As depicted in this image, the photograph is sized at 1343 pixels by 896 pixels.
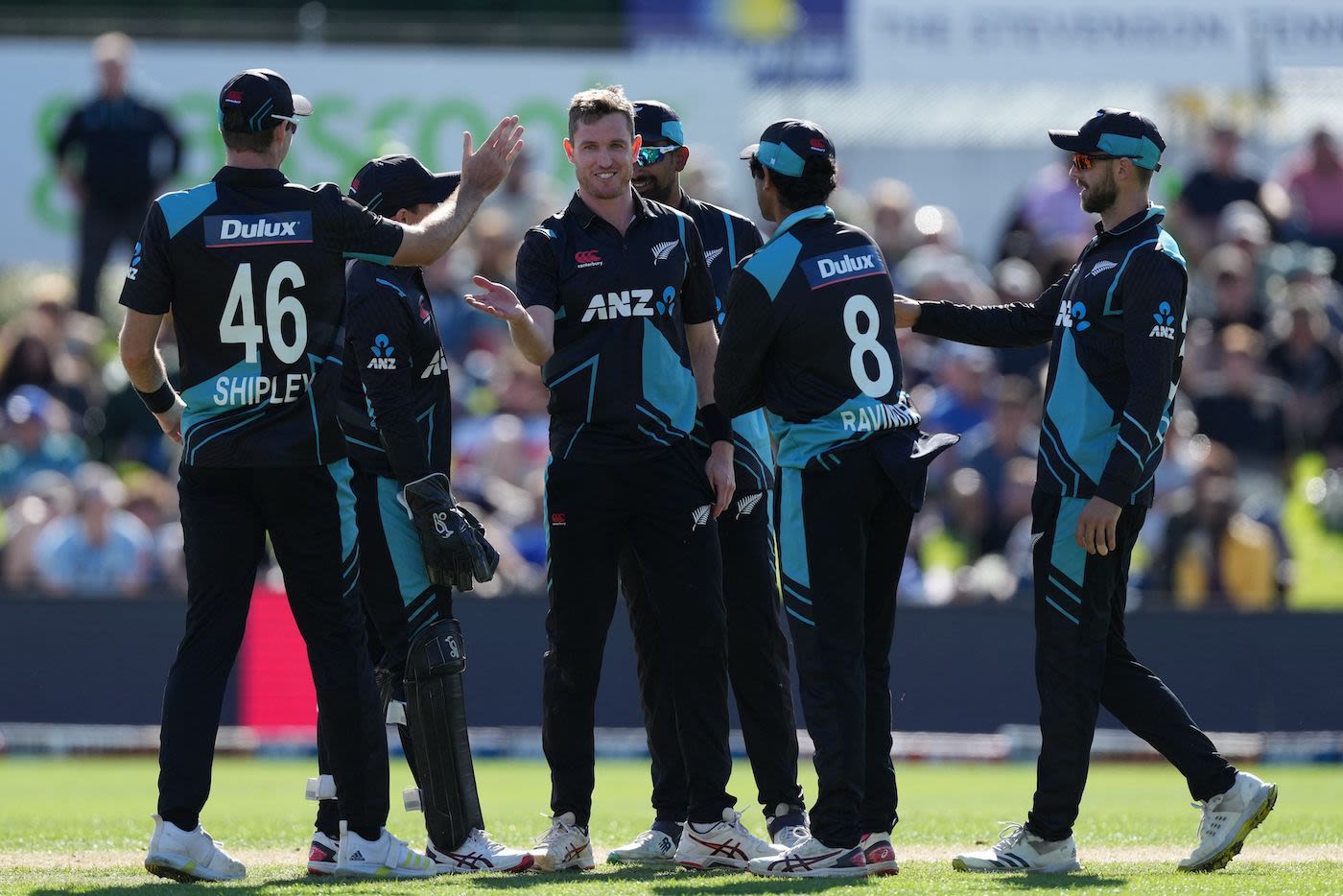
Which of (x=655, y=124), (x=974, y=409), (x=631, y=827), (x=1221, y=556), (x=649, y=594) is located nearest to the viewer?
(x=649, y=594)

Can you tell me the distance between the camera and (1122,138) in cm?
722

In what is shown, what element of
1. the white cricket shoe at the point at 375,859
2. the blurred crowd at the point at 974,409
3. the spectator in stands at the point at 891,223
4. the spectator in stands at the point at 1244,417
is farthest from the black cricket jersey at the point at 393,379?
the spectator in stands at the point at 891,223

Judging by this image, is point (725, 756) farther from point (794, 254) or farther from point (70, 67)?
point (70, 67)

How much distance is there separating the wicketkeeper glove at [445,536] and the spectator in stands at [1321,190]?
12662 mm

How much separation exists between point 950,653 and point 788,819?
577 centimetres

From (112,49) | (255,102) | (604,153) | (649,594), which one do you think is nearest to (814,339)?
(604,153)

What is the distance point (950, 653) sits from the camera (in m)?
13.0

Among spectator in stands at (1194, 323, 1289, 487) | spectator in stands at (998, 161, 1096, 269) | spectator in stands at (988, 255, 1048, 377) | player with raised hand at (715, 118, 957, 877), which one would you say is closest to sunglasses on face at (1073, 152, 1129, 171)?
player with raised hand at (715, 118, 957, 877)

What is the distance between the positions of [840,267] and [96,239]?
12366 mm

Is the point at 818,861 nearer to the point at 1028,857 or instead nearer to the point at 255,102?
the point at 1028,857

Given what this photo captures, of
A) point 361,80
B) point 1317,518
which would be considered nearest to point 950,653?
point 1317,518

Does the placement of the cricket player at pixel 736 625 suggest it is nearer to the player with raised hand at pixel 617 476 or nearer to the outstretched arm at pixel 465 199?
the player with raised hand at pixel 617 476

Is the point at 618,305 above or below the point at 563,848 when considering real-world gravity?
above

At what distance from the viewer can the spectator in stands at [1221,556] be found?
13.8 meters
